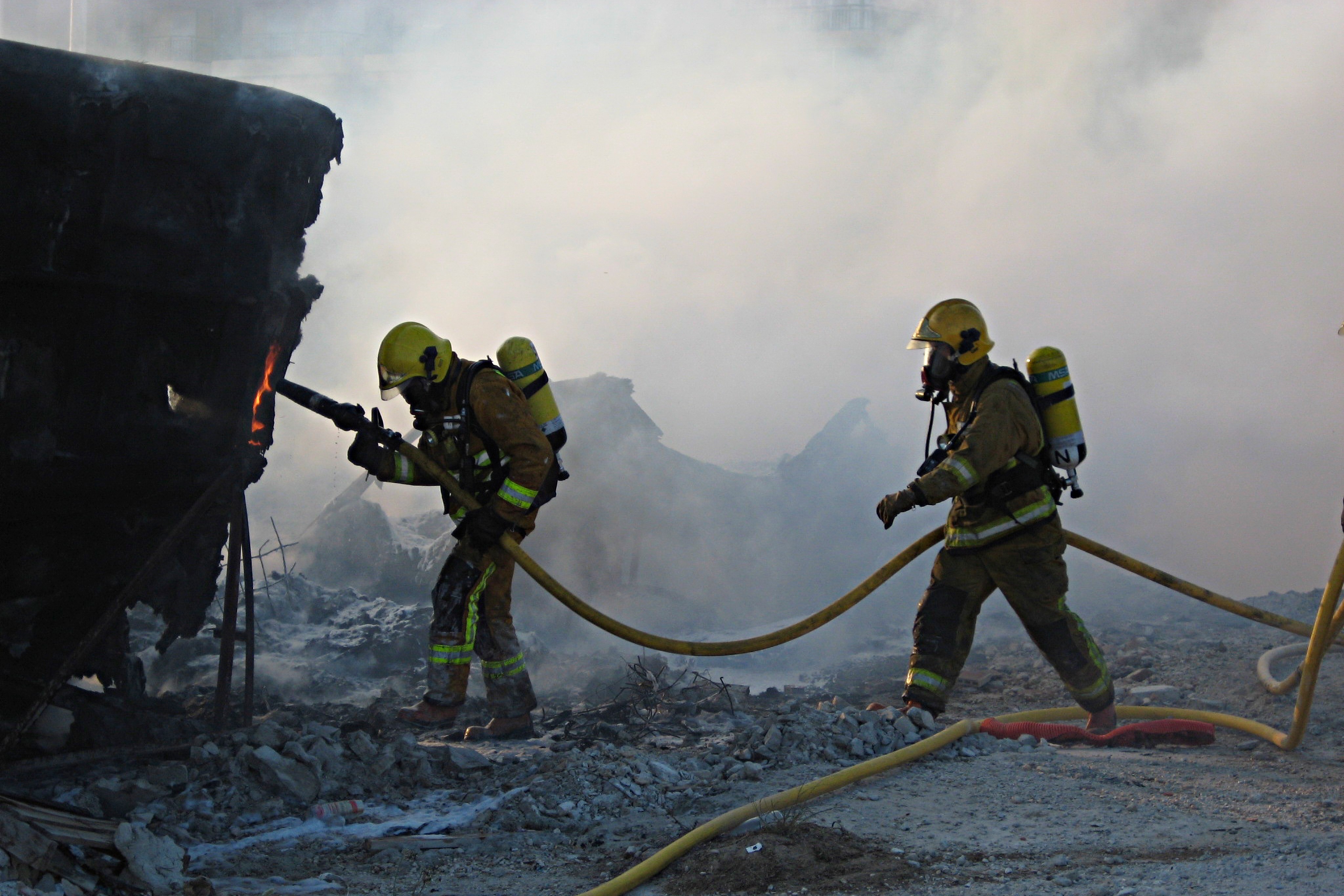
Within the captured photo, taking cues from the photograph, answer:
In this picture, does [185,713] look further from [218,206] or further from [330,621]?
[330,621]

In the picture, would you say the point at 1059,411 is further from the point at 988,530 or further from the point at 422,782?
the point at 422,782

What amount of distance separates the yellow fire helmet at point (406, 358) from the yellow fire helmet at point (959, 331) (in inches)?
86.4

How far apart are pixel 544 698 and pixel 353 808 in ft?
11.1

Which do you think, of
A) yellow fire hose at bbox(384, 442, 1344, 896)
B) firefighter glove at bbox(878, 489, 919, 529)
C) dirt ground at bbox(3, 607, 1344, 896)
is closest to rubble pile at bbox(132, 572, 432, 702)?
yellow fire hose at bbox(384, 442, 1344, 896)

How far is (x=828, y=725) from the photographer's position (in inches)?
164

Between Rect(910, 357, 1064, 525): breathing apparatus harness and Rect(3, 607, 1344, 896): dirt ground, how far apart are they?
3.50ft

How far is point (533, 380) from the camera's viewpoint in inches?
192

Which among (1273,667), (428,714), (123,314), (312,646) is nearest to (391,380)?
(123,314)

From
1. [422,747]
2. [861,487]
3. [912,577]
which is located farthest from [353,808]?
[861,487]

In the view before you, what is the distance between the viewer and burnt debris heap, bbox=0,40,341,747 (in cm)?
363

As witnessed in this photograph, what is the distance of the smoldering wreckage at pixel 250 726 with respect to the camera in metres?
2.97

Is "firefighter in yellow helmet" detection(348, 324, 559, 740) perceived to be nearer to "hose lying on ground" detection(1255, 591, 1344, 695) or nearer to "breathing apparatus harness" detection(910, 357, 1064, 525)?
"breathing apparatus harness" detection(910, 357, 1064, 525)

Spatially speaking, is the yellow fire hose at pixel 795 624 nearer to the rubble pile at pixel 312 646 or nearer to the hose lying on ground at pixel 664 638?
the hose lying on ground at pixel 664 638

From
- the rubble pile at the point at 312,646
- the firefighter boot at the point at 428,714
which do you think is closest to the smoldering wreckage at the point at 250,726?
the firefighter boot at the point at 428,714
